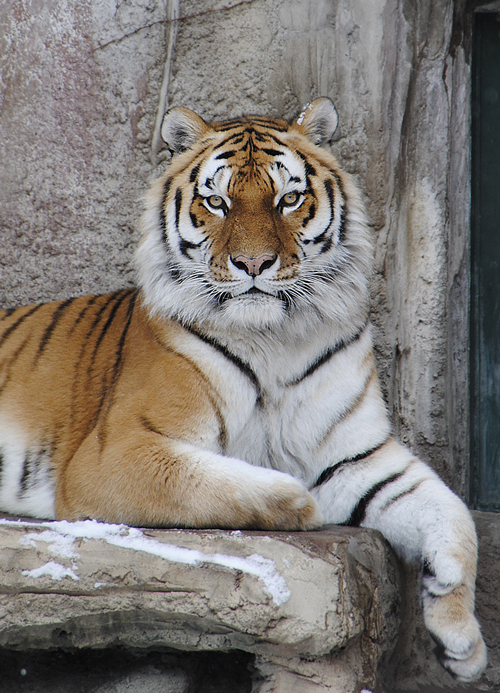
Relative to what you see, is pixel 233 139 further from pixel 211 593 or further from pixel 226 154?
pixel 211 593

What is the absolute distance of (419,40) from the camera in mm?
2631

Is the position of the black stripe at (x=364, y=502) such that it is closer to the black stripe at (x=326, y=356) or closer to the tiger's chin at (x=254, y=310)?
the black stripe at (x=326, y=356)

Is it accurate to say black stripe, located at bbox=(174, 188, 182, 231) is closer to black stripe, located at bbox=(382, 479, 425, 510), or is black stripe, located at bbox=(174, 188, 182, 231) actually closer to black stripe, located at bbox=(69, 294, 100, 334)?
black stripe, located at bbox=(69, 294, 100, 334)

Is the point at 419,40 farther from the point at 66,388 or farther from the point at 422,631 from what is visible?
the point at 422,631

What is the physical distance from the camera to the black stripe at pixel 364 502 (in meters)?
1.99

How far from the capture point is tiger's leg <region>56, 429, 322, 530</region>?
5.52ft

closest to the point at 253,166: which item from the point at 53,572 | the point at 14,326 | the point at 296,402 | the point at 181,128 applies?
the point at 181,128

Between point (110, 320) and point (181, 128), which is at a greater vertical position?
point (181, 128)

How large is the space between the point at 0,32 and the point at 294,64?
112 centimetres

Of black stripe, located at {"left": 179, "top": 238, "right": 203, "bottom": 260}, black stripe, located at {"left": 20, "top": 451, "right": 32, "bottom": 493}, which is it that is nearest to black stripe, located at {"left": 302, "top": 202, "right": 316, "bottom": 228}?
black stripe, located at {"left": 179, "top": 238, "right": 203, "bottom": 260}

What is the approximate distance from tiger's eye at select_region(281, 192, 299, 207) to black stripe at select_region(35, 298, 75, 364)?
2.96 feet

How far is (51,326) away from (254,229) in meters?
0.89

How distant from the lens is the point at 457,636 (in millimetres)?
1627

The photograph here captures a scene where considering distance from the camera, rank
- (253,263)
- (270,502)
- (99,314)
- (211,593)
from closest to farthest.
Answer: (211,593) → (270,502) → (253,263) → (99,314)
